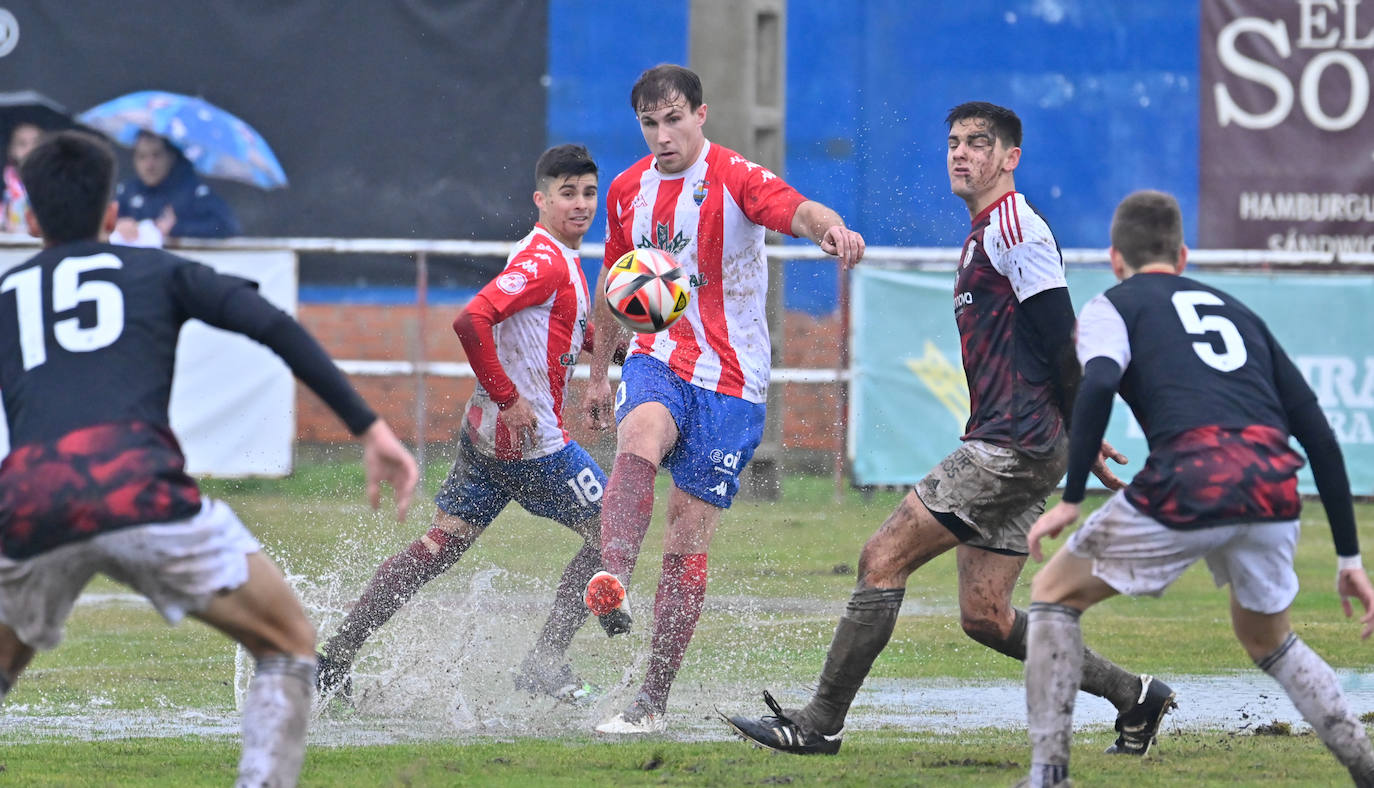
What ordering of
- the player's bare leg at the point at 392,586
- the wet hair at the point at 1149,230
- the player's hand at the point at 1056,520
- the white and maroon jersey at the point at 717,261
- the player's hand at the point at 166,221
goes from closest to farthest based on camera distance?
1. the player's hand at the point at 1056,520
2. the wet hair at the point at 1149,230
3. the white and maroon jersey at the point at 717,261
4. the player's bare leg at the point at 392,586
5. the player's hand at the point at 166,221

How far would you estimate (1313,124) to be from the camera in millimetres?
18250

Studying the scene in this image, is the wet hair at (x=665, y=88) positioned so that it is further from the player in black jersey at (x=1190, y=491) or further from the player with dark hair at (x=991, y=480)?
the player in black jersey at (x=1190, y=491)

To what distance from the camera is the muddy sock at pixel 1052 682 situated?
5.11m

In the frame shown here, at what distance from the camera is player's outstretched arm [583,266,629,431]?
25.1 ft

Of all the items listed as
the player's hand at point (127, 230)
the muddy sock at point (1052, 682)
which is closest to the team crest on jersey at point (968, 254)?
the muddy sock at point (1052, 682)

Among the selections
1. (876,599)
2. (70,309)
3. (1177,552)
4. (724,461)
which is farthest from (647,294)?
(70,309)

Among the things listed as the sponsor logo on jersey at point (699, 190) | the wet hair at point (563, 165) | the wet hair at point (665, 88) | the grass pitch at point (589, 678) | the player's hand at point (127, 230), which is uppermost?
the wet hair at point (665, 88)

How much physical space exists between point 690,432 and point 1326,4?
1340 centimetres

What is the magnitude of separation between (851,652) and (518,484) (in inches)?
79.6

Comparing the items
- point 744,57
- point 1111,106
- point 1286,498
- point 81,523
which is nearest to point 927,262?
point 744,57

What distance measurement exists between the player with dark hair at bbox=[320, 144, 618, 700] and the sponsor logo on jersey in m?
0.84

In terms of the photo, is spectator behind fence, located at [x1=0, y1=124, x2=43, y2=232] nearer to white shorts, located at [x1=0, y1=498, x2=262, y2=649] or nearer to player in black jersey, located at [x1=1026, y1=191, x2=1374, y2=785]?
white shorts, located at [x1=0, y1=498, x2=262, y2=649]

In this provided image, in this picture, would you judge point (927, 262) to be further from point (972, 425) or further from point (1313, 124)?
point (972, 425)

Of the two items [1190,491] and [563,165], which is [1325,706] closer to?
[1190,491]
